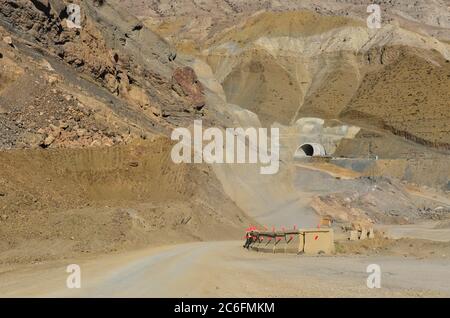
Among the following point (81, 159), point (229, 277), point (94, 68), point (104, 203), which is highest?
point (94, 68)

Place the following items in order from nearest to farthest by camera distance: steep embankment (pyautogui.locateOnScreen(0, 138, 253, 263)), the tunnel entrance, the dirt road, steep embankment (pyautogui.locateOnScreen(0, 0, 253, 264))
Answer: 1. the dirt road
2. steep embankment (pyautogui.locateOnScreen(0, 138, 253, 263))
3. steep embankment (pyautogui.locateOnScreen(0, 0, 253, 264))
4. the tunnel entrance

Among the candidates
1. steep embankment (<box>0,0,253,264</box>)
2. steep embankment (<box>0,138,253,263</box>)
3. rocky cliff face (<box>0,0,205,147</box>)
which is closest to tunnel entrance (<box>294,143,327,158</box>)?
rocky cliff face (<box>0,0,205,147</box>)

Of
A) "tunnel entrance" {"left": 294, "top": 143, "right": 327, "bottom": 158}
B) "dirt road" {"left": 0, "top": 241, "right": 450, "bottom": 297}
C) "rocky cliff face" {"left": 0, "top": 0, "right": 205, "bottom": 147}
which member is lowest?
"dirt road" {"left": 0, "top": 241, "right": 450, "bottom": 297}

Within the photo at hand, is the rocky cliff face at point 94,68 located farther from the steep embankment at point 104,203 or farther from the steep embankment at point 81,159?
the steep embankment at point 104,203

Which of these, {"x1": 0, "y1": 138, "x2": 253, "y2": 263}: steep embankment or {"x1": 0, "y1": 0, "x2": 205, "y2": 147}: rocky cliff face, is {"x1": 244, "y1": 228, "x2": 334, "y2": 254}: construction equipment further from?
{"x1": 0, "y1": 0, "x2": 205, "y2": 147}: rocky cliff face

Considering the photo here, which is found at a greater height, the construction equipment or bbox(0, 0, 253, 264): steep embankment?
bbox(0, 0, 253, 264): steep embankment

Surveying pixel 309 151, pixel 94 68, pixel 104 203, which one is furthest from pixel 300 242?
pixel 309 151

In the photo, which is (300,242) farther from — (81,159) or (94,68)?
(94,68)

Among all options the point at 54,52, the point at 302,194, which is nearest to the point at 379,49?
the point at 302,194

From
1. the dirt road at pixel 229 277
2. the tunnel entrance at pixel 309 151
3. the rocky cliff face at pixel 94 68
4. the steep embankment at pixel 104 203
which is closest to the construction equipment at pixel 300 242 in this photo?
the dirt road at pixel 229 277
